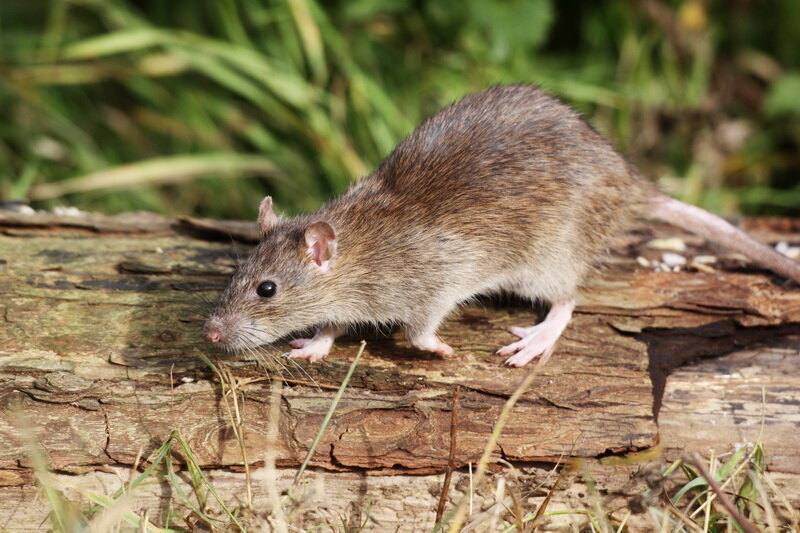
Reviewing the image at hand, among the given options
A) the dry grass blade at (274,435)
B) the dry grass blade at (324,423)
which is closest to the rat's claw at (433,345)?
the dry grass blade at (324,423)

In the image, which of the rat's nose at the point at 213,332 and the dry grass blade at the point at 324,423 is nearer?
the dry grass blade at the point at 324,423

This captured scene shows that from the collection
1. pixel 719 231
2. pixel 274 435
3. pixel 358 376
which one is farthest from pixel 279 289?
pixel 719 231

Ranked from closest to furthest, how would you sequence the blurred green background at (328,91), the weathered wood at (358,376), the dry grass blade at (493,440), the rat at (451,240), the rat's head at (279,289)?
the dry grass blade at (493,440) → the weathered wood at (358,376) → the rat's head at (279,289) → the rat at (451,240) → the blurred green background at (328,91)

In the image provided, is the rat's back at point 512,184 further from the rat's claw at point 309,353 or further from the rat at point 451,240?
the rat's claw at point 309,353

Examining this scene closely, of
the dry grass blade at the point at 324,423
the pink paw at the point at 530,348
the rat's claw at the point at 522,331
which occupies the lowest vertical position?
the dry grass blade at the point at 324,423

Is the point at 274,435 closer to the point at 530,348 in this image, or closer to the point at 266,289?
the point at 266,289

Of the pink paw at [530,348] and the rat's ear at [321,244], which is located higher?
the rat's ear at [321,244]

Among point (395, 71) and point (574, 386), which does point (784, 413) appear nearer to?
point (574, 386)

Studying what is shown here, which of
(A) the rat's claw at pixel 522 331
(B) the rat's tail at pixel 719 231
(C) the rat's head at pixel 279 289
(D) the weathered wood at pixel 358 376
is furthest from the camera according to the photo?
(B) the rat's tail at pixel 719 231

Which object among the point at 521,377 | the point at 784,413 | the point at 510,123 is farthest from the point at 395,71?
the point at 784,413
